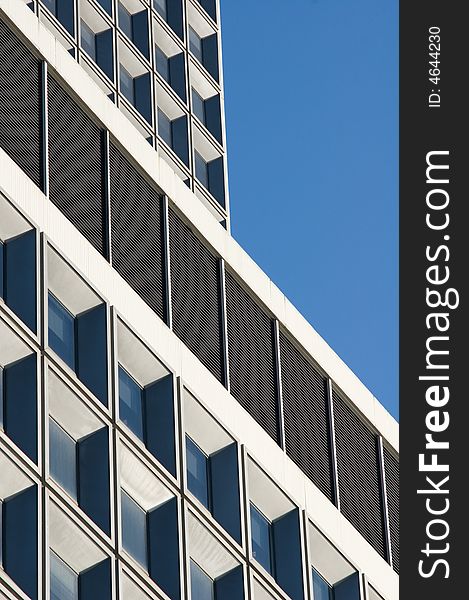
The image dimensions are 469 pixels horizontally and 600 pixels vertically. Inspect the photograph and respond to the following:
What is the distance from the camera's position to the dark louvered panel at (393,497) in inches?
1666

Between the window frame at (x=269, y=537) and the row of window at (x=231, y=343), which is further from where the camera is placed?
the window frame at (x=269, y=537)

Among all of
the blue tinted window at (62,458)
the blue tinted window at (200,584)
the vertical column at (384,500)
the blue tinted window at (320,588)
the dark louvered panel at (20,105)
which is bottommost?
the blue tinted window at (200,584)

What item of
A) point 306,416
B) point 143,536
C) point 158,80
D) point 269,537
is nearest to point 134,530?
point 143,536

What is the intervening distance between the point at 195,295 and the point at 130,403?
4.47 meters

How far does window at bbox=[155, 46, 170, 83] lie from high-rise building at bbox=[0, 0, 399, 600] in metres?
27.2

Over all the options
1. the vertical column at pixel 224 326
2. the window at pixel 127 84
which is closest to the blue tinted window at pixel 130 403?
the vertical column at pixel 224 326

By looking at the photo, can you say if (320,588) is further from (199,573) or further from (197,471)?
(199,573)

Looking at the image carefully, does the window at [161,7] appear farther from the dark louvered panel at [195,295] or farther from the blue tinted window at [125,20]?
the dark louvered panel at [195,295]

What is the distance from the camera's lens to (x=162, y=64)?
6888 cm

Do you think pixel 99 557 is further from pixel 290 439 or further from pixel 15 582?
pixel 290 439

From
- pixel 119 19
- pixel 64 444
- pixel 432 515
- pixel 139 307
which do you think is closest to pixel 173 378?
pixel 139 307

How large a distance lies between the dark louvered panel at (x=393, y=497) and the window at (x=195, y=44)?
30.9 m

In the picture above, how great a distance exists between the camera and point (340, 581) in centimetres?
3931

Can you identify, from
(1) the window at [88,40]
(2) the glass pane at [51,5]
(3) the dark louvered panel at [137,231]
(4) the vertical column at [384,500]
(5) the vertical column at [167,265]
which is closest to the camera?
(3) the dark louvered panel at [137,231]
